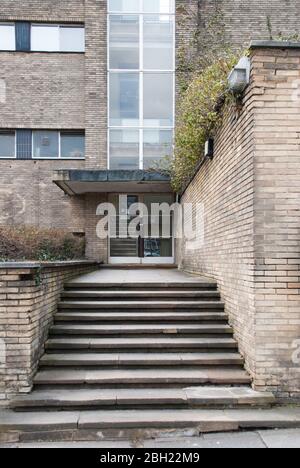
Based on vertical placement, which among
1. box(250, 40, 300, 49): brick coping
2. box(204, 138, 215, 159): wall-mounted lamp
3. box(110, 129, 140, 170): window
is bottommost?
box(204, 138, 215, 159): wall-mounted lamp

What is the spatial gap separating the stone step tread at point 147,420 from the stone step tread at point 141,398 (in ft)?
0.32

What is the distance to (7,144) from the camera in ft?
44.8

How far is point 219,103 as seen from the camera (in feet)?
18.4

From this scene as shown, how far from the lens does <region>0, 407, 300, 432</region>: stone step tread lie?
3795 millimetres

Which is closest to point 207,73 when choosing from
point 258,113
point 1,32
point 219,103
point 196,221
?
point 219,103

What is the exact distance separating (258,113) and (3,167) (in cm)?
1113

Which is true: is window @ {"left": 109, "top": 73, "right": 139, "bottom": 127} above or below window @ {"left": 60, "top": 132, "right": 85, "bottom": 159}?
above

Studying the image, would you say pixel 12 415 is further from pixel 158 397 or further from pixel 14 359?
pixel 158 397

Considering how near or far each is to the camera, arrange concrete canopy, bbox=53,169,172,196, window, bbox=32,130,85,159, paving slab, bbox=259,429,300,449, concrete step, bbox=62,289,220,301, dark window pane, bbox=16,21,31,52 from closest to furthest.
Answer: paving slab, bbox=259,429,300,449 < concrete step, bbox=62,289,220,301 < concrete canopy, bbox=53,169,172,196 < dark window pane, bbox=16,21,31,52 < window, bbox=32,130,85,159

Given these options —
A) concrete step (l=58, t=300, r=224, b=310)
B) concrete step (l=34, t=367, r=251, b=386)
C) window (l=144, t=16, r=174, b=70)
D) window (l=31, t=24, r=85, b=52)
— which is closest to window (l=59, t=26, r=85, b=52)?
window (l=31, t=24, r=85, b=52)

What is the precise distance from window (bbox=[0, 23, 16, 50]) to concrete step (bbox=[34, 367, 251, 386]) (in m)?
12.6

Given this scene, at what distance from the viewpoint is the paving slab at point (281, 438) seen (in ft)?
11.7

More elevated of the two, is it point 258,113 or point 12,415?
point 258,113

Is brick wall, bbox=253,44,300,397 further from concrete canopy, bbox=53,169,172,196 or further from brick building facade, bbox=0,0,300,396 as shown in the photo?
concrete canopy, bbox=53,169,172,196
